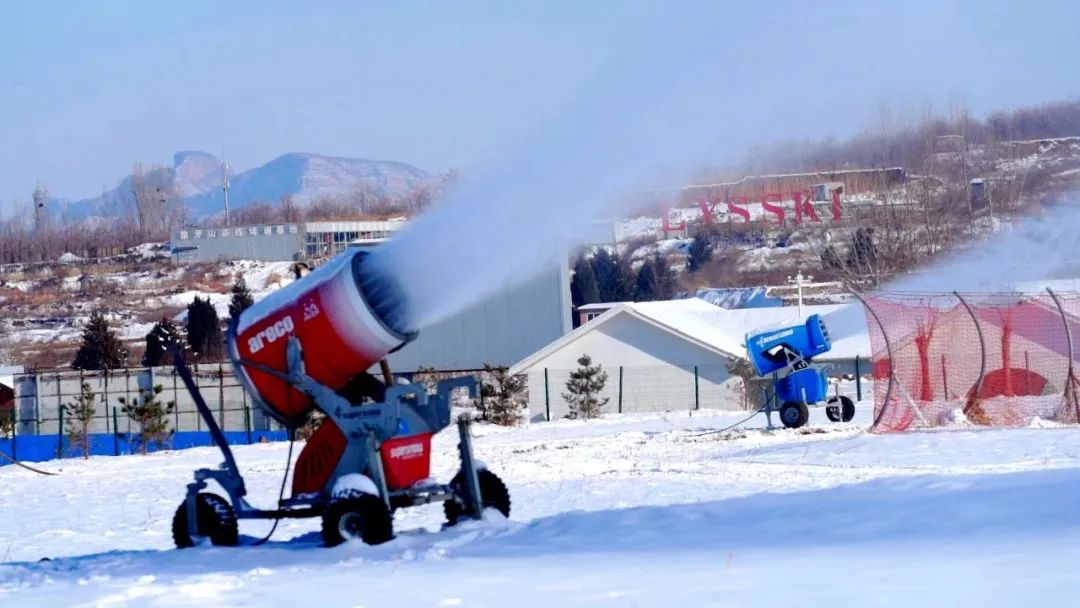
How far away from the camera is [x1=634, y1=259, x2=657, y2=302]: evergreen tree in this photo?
318 feet

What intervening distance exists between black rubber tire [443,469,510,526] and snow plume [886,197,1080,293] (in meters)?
30.2

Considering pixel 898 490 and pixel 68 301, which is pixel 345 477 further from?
pixel 68 301

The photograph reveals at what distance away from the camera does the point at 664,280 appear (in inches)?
3804

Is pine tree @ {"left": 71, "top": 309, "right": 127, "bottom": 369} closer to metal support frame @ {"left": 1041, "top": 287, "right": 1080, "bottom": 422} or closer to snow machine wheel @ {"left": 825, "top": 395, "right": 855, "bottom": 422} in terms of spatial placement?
snow machine wheel @ {"left": 825, "top": 395, "right": 855, "bottom": 422}

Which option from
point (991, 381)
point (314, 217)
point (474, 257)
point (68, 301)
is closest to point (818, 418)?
point (991, 381)

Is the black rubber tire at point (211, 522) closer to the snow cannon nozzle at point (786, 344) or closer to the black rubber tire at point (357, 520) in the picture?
the black rubber tire at point (357, 520)

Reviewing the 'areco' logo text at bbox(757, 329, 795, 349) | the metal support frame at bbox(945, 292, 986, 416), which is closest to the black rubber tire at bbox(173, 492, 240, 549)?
the metal support frame at bbox(945, 292, 986, 416)

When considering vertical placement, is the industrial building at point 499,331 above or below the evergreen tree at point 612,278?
below

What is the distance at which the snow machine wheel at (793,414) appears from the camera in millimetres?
26969

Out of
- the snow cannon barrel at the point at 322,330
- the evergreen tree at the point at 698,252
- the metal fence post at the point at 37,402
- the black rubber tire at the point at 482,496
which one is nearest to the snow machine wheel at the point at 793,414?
the black rubber tire at the point at 482,496

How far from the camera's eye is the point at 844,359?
172 feet

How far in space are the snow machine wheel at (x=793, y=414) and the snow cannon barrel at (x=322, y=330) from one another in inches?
660

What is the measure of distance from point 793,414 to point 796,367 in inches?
45.7

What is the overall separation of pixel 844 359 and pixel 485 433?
23.2 m
